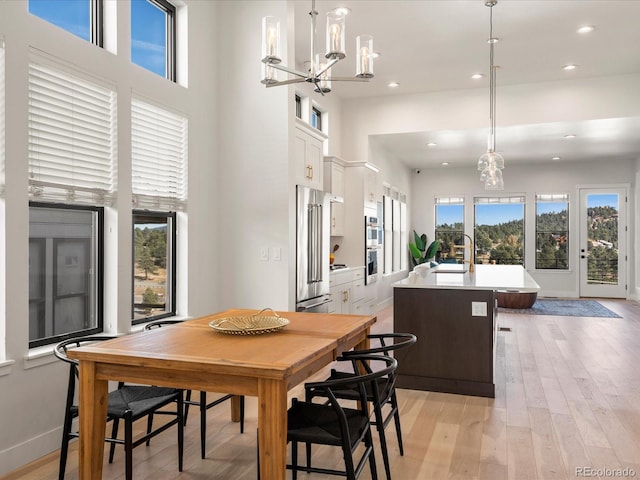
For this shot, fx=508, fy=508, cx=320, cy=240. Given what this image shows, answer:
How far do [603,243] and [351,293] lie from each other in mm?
7061

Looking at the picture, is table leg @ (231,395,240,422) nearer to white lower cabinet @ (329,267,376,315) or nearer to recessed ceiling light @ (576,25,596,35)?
white lower cabinet @ (329,267,376,315)

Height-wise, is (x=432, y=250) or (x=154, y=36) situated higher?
(x=154, y=36)

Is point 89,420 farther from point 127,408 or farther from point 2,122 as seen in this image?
point 2,122

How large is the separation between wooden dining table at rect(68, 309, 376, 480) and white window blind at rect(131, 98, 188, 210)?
1.47 m

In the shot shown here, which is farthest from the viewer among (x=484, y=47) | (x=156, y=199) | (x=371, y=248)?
(x=371, y=248)

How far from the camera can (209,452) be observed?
9.59 feet

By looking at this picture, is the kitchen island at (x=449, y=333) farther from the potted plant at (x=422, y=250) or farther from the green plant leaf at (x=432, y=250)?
the green plant leaf at (x=432, y=250)

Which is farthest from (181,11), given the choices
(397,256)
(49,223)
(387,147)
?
(397,256)

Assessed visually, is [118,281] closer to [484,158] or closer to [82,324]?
[82,324]

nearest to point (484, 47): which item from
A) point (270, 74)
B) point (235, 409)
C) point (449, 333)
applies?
point (449, 333)

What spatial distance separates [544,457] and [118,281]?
283 cm

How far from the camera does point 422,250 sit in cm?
1159

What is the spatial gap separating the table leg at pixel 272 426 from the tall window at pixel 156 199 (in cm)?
210

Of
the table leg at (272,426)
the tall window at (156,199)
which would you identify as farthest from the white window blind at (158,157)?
the table leg at (272,426)
